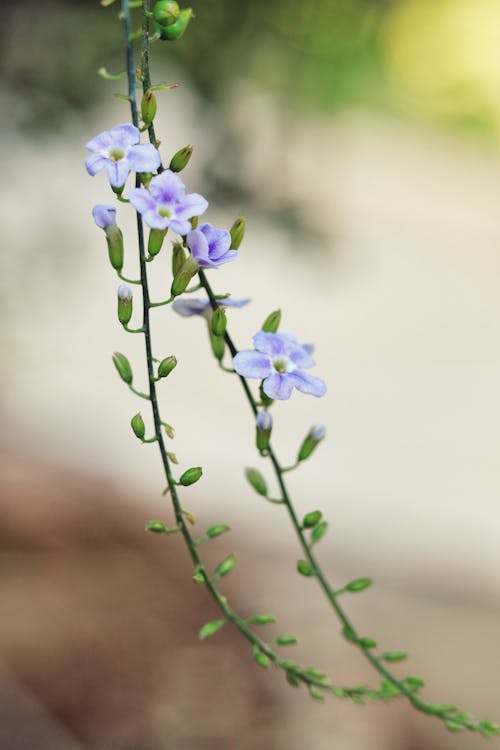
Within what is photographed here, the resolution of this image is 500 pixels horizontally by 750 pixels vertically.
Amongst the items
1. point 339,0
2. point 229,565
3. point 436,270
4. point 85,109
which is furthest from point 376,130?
point 436,270

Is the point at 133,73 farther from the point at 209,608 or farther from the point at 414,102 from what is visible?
the point at 209,608

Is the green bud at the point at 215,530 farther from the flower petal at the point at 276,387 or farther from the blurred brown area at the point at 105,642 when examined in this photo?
the blurred brown area at the point at 105,642

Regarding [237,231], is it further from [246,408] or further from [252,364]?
[246,408]

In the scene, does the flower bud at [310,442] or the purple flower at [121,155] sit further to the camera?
Result: the flower bud at [310,442]

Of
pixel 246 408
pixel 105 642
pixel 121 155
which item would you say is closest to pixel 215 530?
pixel 121 155

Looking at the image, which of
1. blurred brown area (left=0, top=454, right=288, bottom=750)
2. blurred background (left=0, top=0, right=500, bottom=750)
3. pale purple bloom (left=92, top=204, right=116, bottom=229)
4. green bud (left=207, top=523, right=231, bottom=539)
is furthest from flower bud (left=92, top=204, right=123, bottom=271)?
blurred brown area (left=0, top=454, right=288, bottom=750)

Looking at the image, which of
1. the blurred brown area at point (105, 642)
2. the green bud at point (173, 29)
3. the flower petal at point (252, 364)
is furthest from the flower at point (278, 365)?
the blurred brown area at point (105, 642)

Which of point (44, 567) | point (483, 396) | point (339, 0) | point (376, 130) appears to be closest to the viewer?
point (339, 0)
